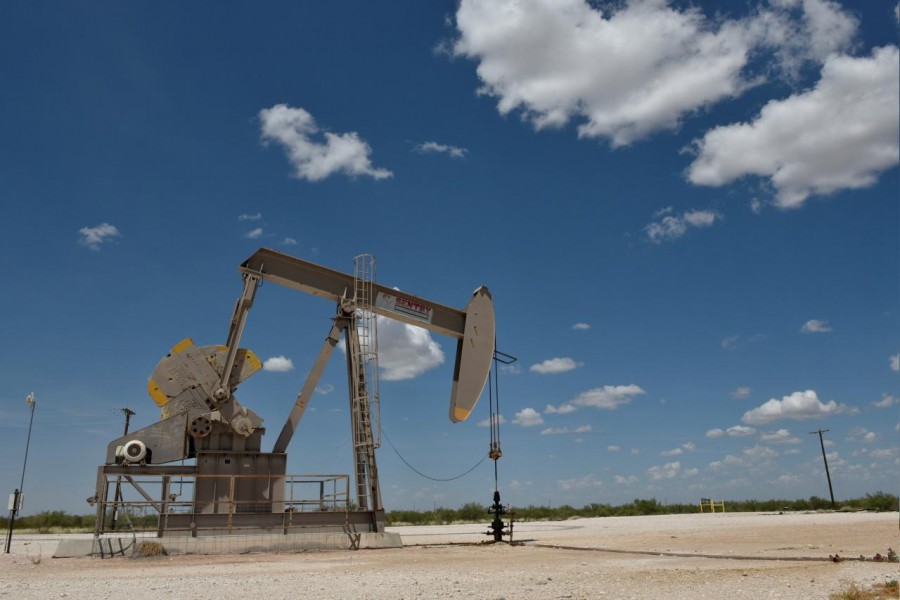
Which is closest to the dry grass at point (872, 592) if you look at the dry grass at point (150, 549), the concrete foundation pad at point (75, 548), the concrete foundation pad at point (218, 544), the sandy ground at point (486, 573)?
the sandy ground at point (486, 573)

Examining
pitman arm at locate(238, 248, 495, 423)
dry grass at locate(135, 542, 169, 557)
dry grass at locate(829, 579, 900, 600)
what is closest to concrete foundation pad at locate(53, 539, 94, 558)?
dry grass at locate(135, 542, 169, 557)

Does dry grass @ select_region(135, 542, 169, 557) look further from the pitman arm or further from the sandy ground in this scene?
the pitman arm

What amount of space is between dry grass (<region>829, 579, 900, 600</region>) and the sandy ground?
173 mm

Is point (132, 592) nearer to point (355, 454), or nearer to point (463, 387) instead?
point (355, 454)

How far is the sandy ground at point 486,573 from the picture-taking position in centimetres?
676

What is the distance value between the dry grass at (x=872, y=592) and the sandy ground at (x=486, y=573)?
0.57ft

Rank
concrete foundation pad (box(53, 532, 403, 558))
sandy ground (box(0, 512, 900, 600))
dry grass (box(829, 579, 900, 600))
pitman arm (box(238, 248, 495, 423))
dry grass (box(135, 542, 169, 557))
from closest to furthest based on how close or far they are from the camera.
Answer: dry grass (box(829, 579, 900, 600)) → sandy ground (box(0, 512, 900, 600)) → dry grass (box(135, 542, 169, 557)) → concrete foundation pad (box(53, 532, 403, 558)) → pitman arm (box(238, 248, 495, 423))

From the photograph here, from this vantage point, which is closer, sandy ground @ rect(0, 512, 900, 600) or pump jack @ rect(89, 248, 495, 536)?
sandy ground @ rect(0, 512, 900, 600)

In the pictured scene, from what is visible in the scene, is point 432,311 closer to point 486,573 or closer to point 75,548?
point 486,573

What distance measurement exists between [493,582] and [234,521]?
6878 millimetres

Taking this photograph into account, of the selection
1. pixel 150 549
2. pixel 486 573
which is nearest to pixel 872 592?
pixel 486 573

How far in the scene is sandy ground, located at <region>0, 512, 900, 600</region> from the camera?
676cm

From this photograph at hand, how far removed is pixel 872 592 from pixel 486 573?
4.05 meters

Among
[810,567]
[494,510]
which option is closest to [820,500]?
[494,510]
